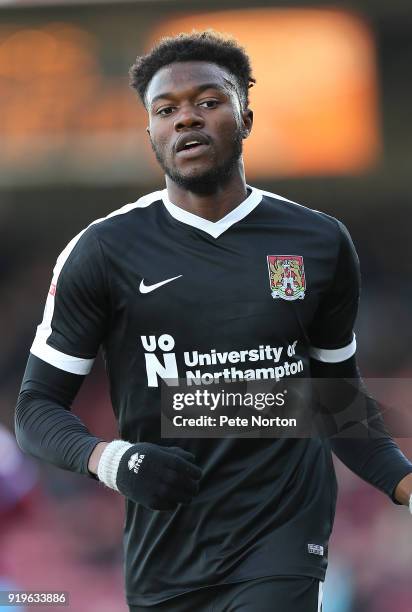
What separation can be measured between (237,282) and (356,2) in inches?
359

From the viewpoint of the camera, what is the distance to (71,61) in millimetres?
12133

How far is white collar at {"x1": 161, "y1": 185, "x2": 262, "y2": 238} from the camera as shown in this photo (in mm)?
3672

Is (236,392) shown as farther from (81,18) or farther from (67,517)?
(81,18)

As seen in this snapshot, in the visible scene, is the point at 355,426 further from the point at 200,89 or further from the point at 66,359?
the point at 200,89

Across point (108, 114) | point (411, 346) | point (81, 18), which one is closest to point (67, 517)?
point (411, 346)

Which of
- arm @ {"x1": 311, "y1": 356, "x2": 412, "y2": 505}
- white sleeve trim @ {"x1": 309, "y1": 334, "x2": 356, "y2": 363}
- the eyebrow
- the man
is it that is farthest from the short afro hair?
arm @ {"x1": 311, "y1": 356, "x2": 412, "y2": 505}

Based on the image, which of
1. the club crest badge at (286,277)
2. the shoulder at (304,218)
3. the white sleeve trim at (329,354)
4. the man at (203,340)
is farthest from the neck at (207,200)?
the white sleeve trim at (329,354)

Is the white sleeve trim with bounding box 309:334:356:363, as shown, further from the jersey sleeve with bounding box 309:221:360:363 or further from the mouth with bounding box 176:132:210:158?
the mouth with bounding box 176:132:210:158

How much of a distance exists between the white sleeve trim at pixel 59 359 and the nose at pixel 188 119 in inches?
29.1

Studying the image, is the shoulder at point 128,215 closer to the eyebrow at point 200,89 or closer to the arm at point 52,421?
the eyebrow at point 200,89

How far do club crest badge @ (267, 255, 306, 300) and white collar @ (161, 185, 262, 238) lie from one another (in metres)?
0.17

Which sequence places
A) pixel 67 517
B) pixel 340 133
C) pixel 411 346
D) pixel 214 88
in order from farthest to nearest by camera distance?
pixel 340 133, pixel 411 346, pixel 67 517, pixel 214 88

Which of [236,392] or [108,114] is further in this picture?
[108,114]

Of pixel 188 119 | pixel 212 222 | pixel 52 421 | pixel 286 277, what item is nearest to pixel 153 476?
pixel 52 421
